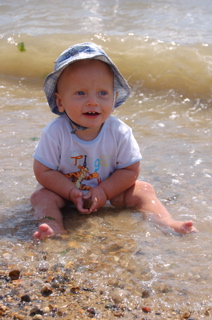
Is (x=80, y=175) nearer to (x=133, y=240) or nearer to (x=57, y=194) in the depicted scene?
(x=57, y=194)

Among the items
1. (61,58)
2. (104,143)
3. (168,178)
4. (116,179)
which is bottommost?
(168,178)

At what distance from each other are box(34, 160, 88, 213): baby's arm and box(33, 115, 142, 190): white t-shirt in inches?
1.6

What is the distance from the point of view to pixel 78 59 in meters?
3.04

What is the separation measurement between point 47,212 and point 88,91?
80 cm

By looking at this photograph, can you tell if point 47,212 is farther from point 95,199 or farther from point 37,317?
point 37,317

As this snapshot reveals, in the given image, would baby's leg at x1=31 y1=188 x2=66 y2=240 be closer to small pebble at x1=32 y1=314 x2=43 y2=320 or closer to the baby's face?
the baby's face

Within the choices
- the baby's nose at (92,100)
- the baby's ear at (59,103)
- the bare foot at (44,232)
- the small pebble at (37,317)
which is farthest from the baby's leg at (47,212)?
the small pebble at (37,317)

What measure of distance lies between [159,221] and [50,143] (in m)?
0.87

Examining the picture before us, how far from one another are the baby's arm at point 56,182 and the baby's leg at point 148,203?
35cm

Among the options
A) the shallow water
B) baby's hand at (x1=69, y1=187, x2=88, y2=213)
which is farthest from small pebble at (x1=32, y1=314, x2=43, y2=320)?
baby's hand at (x1=69, y1=187, x2=88, y2=213)

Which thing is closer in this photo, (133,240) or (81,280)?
(81,280)

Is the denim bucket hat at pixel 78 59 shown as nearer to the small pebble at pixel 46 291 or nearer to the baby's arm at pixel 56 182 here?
the baby's arm at pixel 56 182

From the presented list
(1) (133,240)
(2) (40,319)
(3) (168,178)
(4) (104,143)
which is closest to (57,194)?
(4) (104,143)

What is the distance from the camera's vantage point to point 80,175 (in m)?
3.40
